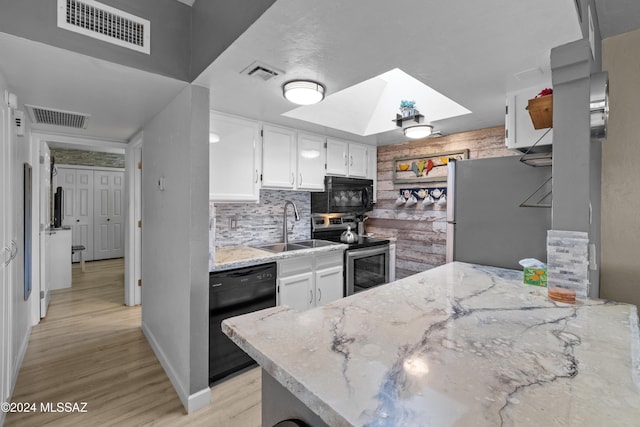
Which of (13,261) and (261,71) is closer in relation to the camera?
(261,71)

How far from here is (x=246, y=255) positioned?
103 inches

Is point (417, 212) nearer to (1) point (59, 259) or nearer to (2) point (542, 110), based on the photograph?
(2) point (542, 110)

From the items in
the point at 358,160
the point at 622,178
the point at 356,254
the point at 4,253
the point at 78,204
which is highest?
the point at 358,160

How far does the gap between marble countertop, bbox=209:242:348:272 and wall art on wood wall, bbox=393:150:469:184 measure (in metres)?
1.29

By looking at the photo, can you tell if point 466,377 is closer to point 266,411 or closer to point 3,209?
point 266,411

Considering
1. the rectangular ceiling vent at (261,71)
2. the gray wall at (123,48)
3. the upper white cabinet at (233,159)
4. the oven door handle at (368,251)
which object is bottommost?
the oven door handle at (368,251)

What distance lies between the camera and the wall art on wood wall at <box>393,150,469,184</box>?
337 centimetres

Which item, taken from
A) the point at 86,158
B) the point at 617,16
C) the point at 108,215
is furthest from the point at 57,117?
the point at 108,215

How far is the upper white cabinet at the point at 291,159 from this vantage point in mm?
2926

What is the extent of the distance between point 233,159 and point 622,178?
2759 millimetres

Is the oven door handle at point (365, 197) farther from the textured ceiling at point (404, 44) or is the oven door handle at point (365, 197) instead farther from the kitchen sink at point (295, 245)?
the textured ceiling at point (404, 44)

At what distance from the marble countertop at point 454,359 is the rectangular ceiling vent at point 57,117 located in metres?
2.64

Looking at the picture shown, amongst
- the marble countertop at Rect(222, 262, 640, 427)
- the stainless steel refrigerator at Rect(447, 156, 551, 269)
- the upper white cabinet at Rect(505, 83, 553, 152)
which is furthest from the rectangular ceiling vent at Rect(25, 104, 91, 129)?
the upper white cabinet at Rect(505, 83, 553, 152)

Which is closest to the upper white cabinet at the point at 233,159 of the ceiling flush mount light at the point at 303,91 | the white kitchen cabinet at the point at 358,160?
the ceiling flush mount light at the point at 303,91
